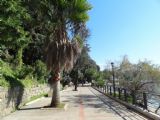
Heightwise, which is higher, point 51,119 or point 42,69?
point 42,69

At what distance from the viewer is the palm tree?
21.6 meters

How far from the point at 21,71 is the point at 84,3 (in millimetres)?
9789

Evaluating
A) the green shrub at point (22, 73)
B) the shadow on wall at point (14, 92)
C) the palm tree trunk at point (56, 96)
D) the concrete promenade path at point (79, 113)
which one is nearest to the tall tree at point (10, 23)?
the shadow on wall at point (14, 92)

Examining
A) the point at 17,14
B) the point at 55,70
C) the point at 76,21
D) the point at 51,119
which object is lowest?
the point at 51,119

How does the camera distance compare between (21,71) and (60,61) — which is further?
(21,71)

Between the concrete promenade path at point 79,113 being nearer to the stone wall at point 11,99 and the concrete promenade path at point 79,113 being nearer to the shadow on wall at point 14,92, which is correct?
the stone wall at point 11,99

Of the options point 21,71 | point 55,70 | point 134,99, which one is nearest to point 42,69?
point 21,71

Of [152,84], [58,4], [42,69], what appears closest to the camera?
[58,4]

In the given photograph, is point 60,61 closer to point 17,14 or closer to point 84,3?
point 84,3

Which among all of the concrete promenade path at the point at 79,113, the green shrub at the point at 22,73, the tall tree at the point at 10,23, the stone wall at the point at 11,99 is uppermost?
the tall tree at the point at 10,23

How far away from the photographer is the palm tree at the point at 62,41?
21.6 meters

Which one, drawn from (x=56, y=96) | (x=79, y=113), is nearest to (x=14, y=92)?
(x=56, y=96)

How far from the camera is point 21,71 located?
28.3m

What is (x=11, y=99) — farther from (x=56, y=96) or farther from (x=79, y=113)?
(x=79, y=113)
